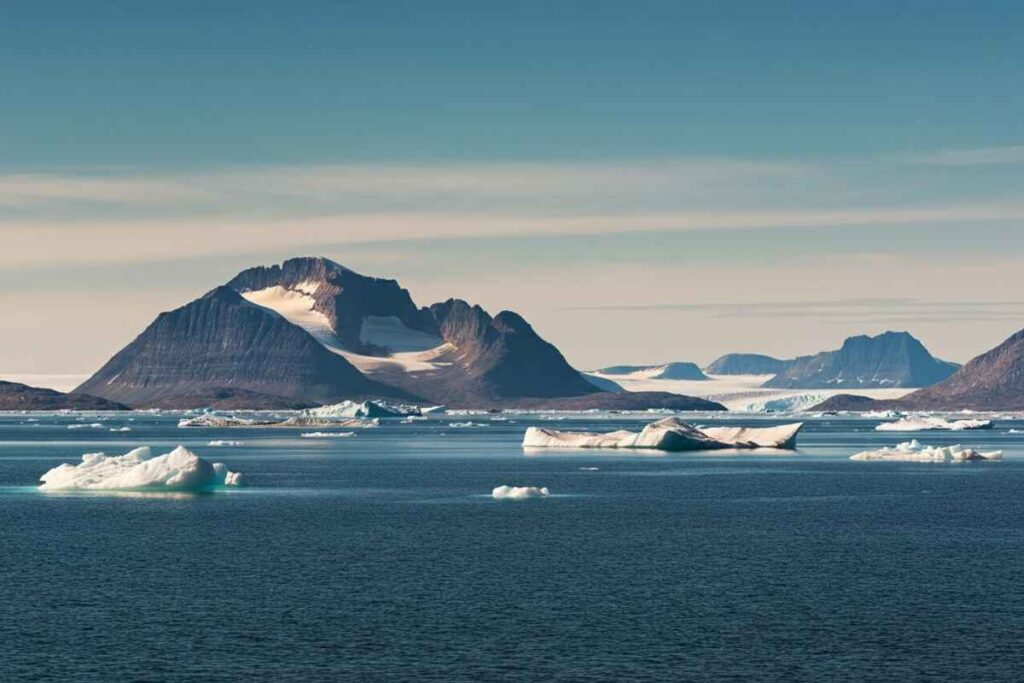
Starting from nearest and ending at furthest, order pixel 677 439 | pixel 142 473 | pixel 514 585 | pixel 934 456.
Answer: pixel 514 585 < pixel 142 473 < pixel 934 456 < pixel 677 439

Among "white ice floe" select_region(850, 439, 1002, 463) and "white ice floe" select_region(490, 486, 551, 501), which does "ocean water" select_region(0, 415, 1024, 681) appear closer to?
"white ice floe" select_region(490, 486, 551, 501)

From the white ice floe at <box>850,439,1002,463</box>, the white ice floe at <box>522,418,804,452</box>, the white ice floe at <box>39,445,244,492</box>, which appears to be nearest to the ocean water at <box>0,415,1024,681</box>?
the white ice floe at <box>39,445,244,492</box>

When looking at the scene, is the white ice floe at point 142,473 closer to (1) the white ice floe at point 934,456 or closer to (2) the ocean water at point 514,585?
(2) the ocean water at point 514,585

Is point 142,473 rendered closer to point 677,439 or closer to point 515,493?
point 515,493

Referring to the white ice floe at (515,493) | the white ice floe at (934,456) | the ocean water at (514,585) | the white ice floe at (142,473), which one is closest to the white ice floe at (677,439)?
the white ice floe at (934,456)

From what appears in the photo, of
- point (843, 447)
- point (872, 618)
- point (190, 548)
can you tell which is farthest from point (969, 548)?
point (843, 447)

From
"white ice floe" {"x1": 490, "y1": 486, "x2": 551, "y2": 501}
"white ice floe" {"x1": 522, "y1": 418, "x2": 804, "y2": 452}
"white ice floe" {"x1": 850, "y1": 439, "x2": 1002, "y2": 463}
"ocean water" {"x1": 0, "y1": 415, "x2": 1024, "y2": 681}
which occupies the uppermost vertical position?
"white ice floe" {"x1": 522, "y1": 418, "x2": 804, "y2": 452}

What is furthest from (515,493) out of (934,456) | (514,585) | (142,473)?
(934,456)
